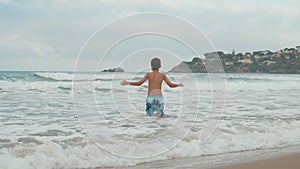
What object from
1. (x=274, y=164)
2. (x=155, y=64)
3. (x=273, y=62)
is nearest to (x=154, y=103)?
(x=155, y=64)

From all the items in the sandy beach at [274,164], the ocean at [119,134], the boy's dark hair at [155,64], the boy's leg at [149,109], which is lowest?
the sandy beach at [274,164]

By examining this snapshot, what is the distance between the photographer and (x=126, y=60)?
5.12 meters

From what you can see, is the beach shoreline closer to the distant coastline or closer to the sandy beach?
the sandy beach

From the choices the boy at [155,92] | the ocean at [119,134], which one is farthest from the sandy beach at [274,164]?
the boy at [155,92]

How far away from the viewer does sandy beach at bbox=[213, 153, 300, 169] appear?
521 centimetres

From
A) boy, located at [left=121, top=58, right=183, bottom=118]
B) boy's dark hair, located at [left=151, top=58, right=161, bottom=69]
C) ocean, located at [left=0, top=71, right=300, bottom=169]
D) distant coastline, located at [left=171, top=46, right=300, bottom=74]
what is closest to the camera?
ocean, located at [left=0, top=71, right=300, bottom=169]

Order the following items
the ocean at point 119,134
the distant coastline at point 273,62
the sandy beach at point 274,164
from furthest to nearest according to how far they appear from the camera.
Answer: the distant coastline at point 273,62 < the ocean at point 119,134 < the sandy beach at point 274,164

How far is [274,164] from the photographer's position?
5.42 m

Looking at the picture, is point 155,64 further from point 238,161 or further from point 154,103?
point 238,161

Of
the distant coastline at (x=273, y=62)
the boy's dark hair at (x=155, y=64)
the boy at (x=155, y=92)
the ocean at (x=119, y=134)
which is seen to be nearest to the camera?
the ocean at (x=119, y=134)

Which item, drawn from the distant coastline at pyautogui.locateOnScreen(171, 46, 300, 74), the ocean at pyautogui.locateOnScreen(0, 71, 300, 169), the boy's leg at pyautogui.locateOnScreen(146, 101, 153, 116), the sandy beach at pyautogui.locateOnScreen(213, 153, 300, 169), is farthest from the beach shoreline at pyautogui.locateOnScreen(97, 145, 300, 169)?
the distant coastline at pyautogui.locateOnScreen(171, 46, 300, 74)

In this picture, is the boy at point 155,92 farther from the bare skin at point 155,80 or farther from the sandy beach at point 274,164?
the sandy beach at point 274,164

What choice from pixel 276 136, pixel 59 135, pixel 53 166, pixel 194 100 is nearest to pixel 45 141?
pixel 59 135

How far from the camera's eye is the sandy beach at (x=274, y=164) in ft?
17.1
